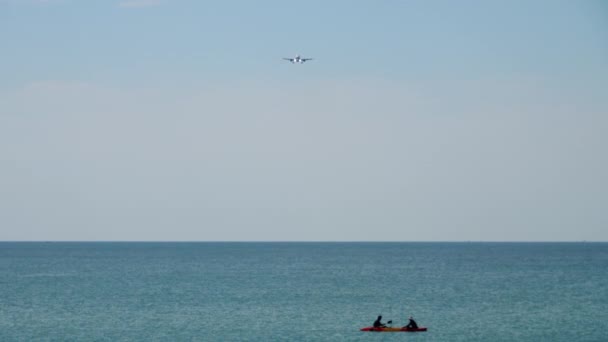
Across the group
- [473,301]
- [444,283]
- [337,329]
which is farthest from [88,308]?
[444,283]

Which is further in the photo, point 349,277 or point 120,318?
point 349,277

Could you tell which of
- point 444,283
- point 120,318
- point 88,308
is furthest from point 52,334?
point 444,283

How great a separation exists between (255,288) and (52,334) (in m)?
43.7

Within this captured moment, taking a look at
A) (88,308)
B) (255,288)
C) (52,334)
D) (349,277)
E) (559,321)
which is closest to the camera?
(52,334)

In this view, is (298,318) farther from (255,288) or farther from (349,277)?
(349,277)

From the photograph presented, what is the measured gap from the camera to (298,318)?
2837 inches

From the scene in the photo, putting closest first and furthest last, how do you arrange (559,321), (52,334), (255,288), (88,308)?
(52,334) → (559,321) → (88,308) → (255,288)

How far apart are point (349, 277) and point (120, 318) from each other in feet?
202

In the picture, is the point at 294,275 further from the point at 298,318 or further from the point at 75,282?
the point at 298,318

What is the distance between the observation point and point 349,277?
5108 inches

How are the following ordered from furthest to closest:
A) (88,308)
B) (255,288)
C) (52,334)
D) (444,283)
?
(444,283) → (255,288) → (88,308) → (52,334)

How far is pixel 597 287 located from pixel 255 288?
137 feet

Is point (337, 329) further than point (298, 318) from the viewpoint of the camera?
No

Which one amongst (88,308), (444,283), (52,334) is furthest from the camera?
(444,283)
